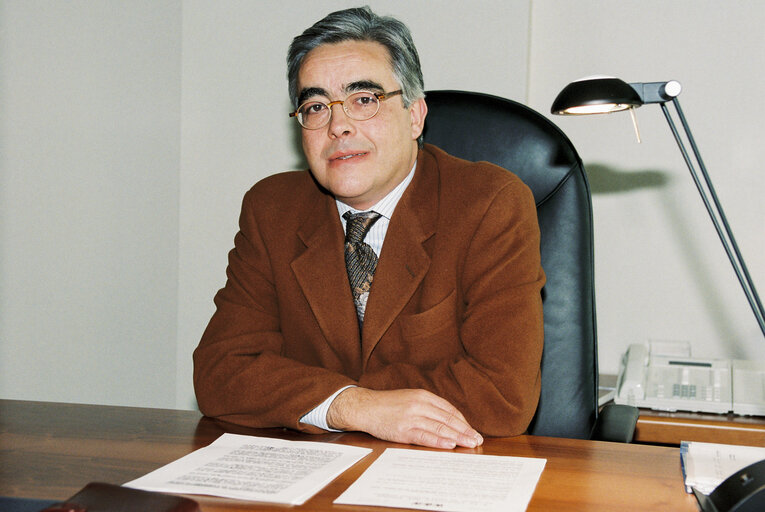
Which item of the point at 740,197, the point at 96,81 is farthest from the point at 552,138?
the point at 96,81

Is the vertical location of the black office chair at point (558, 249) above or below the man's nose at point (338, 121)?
below

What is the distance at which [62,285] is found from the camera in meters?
1.93

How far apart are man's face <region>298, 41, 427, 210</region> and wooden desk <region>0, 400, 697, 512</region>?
573 millimetres

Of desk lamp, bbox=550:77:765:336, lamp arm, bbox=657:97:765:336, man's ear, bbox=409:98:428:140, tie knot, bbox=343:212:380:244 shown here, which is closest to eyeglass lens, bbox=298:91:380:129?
man's ear, bbox=409:98:428:140

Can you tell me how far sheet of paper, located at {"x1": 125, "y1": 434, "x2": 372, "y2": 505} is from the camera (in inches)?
35.7

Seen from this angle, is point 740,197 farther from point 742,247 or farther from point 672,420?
point 672,420

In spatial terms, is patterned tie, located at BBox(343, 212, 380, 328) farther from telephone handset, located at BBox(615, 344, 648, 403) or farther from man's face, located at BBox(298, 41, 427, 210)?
telephone handset, located at BBox(615, 344, 648, 403)

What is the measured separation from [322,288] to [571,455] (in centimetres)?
67

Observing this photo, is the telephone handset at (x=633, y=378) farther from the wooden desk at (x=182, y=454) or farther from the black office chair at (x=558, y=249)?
the wooden desk at (x=182, y=454)

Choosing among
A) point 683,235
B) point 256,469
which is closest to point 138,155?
point 256,469

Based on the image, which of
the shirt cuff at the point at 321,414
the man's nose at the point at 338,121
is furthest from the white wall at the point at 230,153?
the shirt cuff at the point at 321,414

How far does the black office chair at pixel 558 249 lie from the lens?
5.05 feet

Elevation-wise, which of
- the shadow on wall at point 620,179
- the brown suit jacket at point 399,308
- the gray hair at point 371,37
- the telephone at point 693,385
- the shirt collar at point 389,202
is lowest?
the telephone at point 693,385

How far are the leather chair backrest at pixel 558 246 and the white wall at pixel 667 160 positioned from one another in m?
→ 0.76
